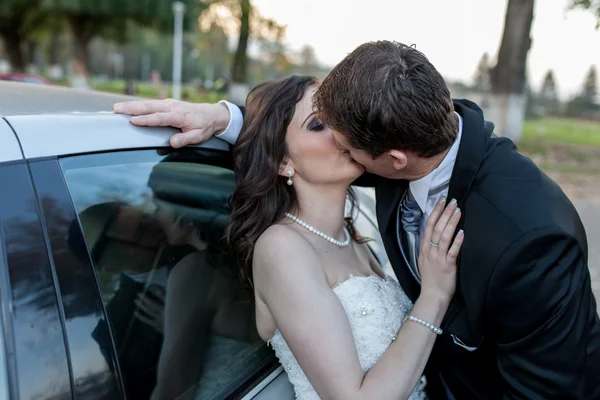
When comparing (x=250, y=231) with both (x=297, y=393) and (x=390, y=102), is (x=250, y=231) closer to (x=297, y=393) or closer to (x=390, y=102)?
(x=297, y=393)

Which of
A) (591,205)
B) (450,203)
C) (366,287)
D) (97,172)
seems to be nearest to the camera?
(97,172)

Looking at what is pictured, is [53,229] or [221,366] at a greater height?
[53,229]

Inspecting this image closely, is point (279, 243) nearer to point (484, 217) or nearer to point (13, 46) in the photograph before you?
point (484, 217)

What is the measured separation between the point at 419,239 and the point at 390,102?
0.59 meters

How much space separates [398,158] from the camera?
4.64ft

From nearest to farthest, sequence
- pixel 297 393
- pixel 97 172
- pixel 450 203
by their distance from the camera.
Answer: pixel 97 172, pixel 450 203, pixel 297 393

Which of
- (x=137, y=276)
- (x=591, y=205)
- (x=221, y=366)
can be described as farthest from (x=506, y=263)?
(x=591, y=205)

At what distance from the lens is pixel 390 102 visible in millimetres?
1289

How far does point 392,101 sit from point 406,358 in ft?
2.27

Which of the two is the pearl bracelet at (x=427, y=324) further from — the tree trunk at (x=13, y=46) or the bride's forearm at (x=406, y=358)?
the tree trunk at (x=13, y=46)

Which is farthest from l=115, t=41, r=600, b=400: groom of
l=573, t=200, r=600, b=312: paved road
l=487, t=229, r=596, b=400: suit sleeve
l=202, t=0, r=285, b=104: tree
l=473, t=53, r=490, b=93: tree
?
l=473, t=53, r=490, b=93: tree

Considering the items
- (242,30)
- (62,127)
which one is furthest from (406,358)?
(242,30)

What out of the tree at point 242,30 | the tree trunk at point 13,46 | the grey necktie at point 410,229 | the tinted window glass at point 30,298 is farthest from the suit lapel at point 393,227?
the tree trunk at point 13,46

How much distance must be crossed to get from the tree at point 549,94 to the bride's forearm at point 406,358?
46.6 metres
